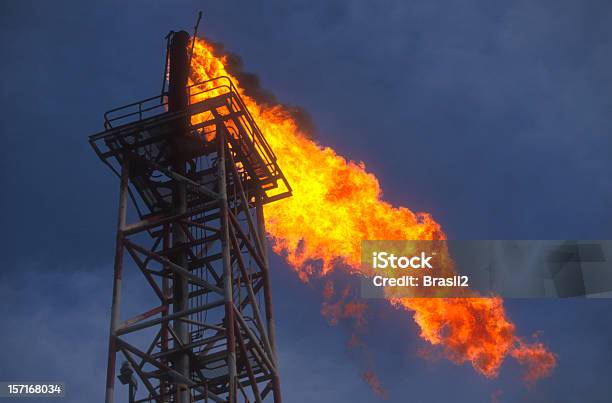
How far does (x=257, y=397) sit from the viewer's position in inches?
1410

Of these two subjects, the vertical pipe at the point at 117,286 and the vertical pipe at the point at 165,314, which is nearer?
the vertical pipe at the point at 117,286

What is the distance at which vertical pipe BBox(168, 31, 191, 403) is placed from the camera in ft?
115

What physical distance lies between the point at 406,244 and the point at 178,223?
12213mm

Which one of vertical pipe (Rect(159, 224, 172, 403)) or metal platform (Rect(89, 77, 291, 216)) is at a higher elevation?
metal platform (Rect(89, 77, 291, 216))

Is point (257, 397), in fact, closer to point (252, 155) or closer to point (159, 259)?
point (159, 259)

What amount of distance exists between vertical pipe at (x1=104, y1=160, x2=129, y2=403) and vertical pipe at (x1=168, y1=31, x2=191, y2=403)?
6.67 feet

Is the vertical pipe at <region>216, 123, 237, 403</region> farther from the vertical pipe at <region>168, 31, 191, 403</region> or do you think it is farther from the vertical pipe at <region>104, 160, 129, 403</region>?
the vertical pipe at <region>104, 160, 129, 403</region>

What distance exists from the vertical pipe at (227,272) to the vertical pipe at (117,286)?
12.9ft

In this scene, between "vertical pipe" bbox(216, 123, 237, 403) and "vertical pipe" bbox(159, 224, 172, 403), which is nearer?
"vertical pipe" bbox(216, 123, 237, 403)

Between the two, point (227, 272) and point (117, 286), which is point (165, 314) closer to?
point (117, 286)

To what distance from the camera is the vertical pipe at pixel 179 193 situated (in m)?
35.0

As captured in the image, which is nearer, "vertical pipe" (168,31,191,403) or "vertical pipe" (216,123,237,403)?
"vertical pipe" (216,123,237,403)

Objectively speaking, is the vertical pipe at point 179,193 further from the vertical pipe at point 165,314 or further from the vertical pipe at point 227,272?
the vertical pipe at point 227,272

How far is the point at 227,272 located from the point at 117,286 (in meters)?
4.37
